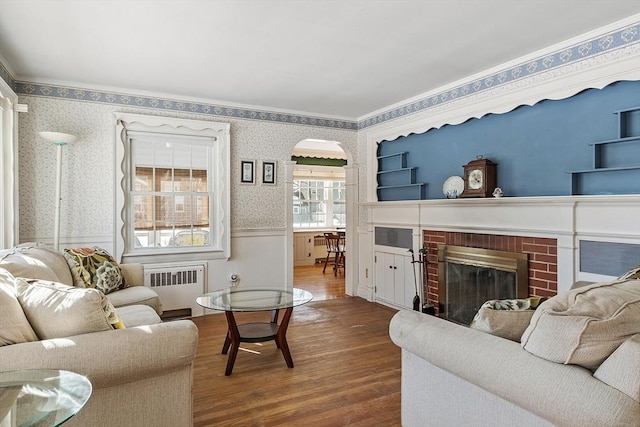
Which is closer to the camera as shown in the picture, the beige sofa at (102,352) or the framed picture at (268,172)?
the beige sofa at (102,352)

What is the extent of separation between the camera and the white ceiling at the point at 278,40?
246 centimetres

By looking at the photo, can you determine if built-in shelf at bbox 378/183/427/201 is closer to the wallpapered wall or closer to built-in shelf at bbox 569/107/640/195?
built-in shelf at bbox 569/107/640/195

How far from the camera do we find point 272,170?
16.2 ft

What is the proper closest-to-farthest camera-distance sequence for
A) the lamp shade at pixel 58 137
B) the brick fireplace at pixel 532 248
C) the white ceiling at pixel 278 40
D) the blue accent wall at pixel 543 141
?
1. the white ceiling at pixel 278 40
2. the blue accent wall at pixel 543 141
3. the brick fireplace at pixel 532 248
4. the lamp shade at pixel 58 137

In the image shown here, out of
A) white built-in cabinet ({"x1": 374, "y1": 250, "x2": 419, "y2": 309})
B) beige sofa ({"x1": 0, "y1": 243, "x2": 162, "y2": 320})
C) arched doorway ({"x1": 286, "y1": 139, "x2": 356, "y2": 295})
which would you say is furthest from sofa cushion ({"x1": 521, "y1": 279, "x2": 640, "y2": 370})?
arched doorway ({"x1": 286, "y1": 139, "x2": 356, "y2": 295})

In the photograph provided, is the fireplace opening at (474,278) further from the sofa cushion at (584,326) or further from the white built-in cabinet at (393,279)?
the sofa cushion at (584,326)

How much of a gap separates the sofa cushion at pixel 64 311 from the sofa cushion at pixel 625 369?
186 cm

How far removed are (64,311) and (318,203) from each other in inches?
294

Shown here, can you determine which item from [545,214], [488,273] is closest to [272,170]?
[488,273]

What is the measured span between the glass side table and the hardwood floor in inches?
41.4

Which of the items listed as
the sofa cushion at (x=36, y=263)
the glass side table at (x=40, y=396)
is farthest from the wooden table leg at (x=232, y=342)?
the glass side table at (x=40, y=396)

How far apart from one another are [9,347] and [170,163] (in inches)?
128

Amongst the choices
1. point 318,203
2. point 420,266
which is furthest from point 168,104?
point 318,203

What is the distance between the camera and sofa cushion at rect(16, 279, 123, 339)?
1.60 m
